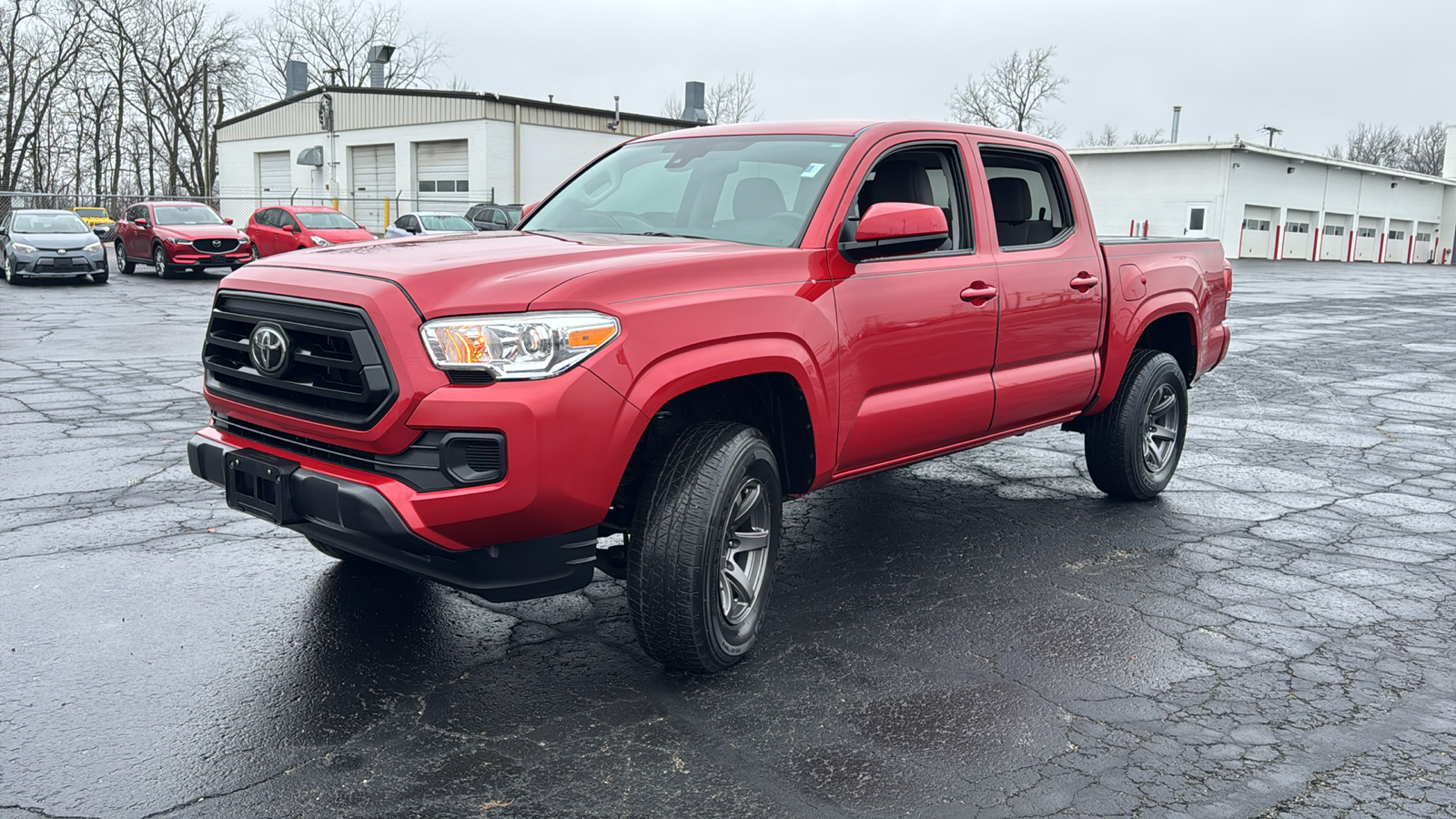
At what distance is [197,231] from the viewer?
24.5 metres

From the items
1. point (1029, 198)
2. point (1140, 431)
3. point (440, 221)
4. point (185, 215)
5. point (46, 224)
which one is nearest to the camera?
point (1029, 198)

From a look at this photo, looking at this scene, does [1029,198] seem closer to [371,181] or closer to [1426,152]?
[371,181]

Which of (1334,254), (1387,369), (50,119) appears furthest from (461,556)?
(50,119)

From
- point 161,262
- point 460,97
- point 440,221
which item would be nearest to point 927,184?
point 440,221

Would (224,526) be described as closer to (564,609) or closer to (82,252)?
(564,609)

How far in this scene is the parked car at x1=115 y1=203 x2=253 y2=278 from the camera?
2423cm

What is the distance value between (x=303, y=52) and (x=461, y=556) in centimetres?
6946

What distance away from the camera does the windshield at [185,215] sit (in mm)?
25062

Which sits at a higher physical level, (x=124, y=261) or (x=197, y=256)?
(x=197, y=256)

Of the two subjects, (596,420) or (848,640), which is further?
(848,640)

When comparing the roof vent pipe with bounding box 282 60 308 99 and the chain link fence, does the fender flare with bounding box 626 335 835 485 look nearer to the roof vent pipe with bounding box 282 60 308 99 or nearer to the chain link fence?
the chain link fence

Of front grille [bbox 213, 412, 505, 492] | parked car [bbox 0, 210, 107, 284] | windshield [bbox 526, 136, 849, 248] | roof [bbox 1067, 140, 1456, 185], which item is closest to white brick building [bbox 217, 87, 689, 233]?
parked car [bbox 0, 210, 107, 284]

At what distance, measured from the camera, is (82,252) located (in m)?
22.0

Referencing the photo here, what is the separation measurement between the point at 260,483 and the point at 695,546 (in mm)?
1376
